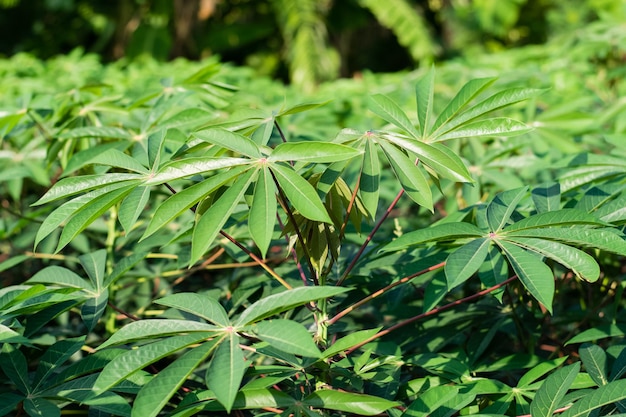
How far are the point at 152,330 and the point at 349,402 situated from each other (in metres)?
0.30

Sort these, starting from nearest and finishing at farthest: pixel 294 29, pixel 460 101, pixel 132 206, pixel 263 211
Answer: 1. pixel 263 211
2. pixel 132 206
3. pixel 460 101
4. pixel 294 29

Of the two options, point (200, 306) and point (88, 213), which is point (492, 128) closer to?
point (200, 306)

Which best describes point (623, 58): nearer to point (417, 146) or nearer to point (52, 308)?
point (417, 146)

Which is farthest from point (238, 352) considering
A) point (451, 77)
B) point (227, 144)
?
point (451, 77)

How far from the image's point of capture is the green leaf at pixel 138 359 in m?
0.90

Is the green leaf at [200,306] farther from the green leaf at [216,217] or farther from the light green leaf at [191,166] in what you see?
the light green leaf at [191,166]

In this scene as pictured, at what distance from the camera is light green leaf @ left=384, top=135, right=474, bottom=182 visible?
1.08 meters

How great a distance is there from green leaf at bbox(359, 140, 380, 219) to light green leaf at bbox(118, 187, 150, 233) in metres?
0.37

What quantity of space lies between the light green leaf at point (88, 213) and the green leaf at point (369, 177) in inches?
15.6

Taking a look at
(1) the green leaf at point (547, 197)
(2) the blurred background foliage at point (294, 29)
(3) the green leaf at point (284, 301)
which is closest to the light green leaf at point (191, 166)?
(3) the green leaf at point (284, 301)

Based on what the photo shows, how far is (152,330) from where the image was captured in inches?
37.6

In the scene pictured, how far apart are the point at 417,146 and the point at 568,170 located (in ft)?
2.05

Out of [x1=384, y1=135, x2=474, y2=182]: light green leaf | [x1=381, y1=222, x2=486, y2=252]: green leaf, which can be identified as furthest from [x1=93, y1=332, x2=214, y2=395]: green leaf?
[x1=384, y1=135, x2=474, y2=182]: light green leaf

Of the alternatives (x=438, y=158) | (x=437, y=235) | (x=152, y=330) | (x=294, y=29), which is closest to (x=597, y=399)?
(x=437, y=235)
